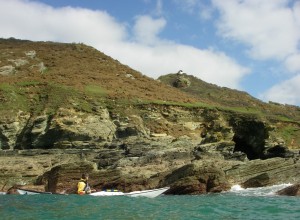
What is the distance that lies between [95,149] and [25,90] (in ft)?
55.8

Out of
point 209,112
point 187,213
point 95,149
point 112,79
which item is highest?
point 112,79

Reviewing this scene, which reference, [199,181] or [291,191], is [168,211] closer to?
[291,191]

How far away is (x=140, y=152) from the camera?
1542 inches

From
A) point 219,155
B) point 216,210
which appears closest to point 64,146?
point 219,155

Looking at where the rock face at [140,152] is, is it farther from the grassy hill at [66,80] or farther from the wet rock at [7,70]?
the wet rock at [7,70]

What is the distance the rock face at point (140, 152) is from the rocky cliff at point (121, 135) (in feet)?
0.27

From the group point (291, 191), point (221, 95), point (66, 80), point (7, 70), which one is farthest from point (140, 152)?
point (221, 95)

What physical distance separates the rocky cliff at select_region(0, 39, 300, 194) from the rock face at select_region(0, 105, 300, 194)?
8cm

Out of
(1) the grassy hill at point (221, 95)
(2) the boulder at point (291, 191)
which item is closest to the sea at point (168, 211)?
(2) the boulder at point (291, 191)

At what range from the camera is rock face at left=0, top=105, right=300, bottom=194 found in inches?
1293

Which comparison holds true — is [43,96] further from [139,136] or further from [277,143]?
[277,143]

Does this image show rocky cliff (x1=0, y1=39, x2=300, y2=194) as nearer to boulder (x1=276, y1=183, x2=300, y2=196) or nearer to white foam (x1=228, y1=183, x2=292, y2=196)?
white foam (x1=228, y1=183, x2=292, y2=196)

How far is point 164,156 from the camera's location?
3741 centimetres

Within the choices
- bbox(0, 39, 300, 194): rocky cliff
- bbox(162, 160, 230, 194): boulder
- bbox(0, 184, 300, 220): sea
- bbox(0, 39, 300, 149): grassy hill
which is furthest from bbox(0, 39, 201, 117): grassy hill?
bbox(0, 184, 300, 220): sea
